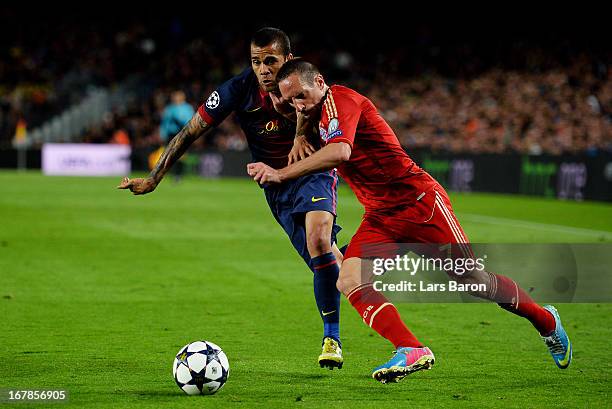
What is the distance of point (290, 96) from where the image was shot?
232 inches

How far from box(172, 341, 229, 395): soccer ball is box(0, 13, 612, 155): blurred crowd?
21351mm

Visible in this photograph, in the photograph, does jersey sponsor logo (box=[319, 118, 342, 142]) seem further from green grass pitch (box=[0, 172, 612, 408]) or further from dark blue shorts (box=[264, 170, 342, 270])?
green grass pitch (box=[0, 172, 612, 408])

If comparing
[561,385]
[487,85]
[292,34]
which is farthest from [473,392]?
[292,34]

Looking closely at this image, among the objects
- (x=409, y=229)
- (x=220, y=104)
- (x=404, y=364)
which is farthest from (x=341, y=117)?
(x=220, y=104)

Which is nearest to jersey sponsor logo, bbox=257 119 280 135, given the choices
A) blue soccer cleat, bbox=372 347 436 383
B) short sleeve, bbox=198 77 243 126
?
short sleeve, bbox=198 77 243 126

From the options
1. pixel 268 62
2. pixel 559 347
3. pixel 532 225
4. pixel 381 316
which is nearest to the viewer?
pixel 381 316

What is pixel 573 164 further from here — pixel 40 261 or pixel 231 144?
pixel 231 144

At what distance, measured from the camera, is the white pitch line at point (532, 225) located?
1598 cm

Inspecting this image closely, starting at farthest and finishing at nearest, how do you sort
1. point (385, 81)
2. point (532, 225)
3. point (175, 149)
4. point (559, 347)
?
point (385, 81) < point (532, 225) < point (175, 149) < point (559, 347)

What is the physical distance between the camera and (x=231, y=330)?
786 cm

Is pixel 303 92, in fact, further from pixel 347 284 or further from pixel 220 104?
pixel 220 104

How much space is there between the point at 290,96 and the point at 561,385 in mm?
2191

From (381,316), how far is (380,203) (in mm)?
673

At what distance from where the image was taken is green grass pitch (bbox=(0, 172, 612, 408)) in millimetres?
5773
